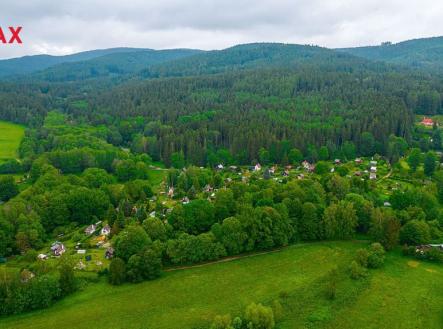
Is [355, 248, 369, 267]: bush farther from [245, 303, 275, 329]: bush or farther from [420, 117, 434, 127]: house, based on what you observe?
[420, 117, 434, 127]: house

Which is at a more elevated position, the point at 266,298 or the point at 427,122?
the point at 427,122

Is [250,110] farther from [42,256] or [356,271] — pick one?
[42,256]

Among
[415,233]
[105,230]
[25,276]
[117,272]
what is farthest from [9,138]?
[415,233]

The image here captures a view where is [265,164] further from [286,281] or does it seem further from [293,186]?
[286,281]

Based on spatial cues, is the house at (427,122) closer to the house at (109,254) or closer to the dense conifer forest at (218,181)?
the dense conifer forest at (218,181)

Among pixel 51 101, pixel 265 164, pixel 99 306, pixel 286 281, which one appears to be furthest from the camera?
pixel 51 101

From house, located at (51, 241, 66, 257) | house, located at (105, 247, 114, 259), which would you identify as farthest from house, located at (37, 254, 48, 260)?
house, located at (105, 247, 114, 259)

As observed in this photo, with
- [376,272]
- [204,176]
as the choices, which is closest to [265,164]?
[204,176]
